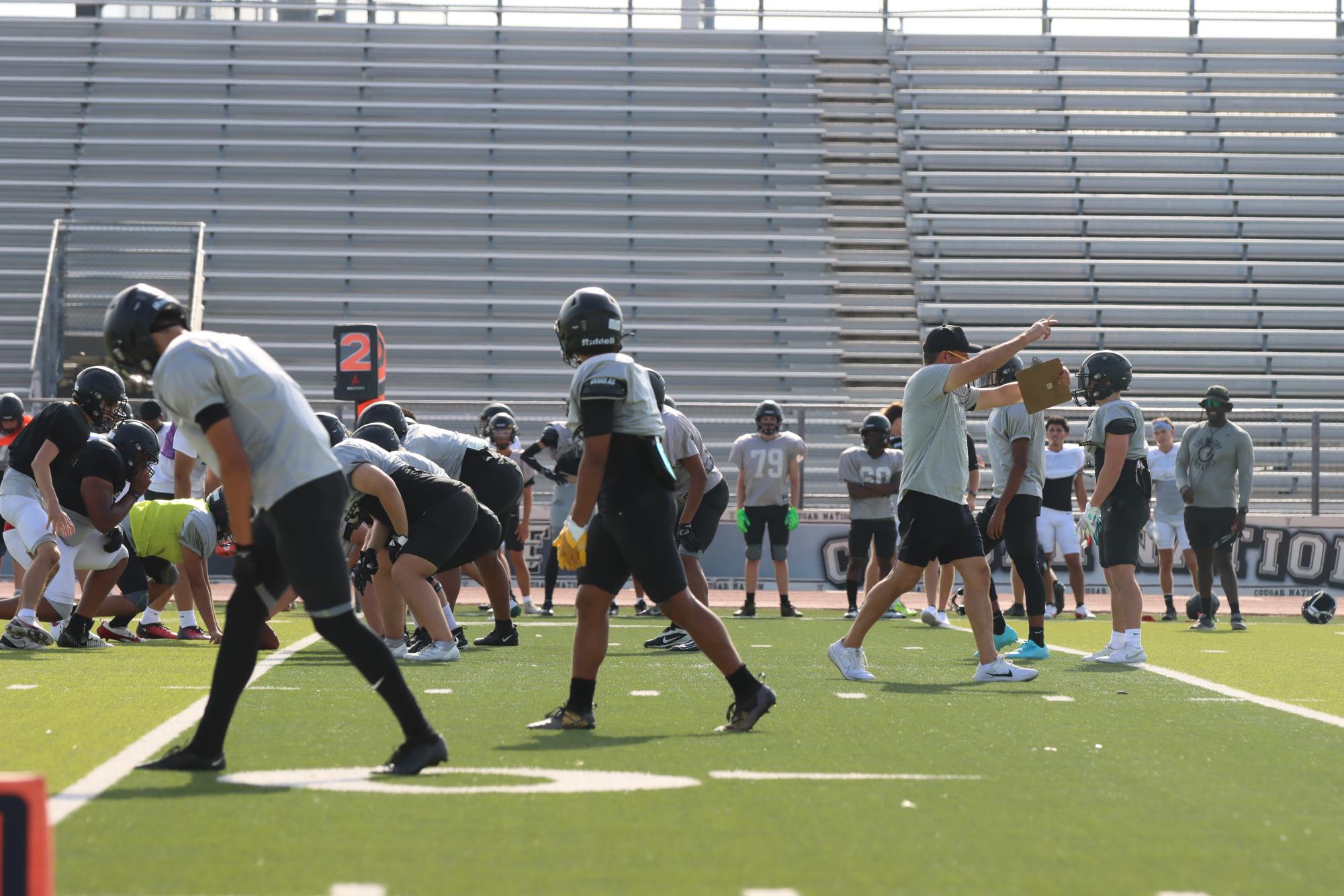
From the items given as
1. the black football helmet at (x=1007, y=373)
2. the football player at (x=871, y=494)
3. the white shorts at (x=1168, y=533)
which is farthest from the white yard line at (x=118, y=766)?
the white shorts at (x=1168, y=533)

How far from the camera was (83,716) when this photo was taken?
6008mm

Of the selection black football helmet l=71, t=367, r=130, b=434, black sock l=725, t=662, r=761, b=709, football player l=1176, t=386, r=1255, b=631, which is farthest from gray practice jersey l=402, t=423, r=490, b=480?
football player l=1176, t=386, r=1255, b=631

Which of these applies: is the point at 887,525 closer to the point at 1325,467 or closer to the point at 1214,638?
the point at 1214,638

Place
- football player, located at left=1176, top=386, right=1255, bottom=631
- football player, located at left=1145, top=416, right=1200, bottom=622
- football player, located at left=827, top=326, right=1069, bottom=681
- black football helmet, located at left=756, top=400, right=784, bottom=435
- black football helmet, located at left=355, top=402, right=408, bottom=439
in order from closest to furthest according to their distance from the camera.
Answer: football player, located at left=827, top=326, right=1069, bottom=681
black football helmet, located at left=355, top=402, right=408, bottom=439
football player, located at left=1176, top=386, right=1255, bottom=631
black football helmet, located at left=756, top=400, right=784, bottom=435
football player, located at left=1145, top=416, right=1200, bottom=622

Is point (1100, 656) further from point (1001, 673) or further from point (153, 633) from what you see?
point (153, 633)

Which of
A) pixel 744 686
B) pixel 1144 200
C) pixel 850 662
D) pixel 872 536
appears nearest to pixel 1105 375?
pixel 850 662

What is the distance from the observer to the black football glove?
31.2 feet

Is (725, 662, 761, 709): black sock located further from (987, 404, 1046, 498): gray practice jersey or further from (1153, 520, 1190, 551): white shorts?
(1153, 520, 1190, 551): white shorts

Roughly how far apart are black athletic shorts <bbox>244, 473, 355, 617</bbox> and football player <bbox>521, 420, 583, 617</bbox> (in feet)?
26.1

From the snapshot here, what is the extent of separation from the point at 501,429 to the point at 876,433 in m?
3.47

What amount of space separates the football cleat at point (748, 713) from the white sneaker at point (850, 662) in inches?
81.0

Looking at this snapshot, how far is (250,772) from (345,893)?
1662 mm

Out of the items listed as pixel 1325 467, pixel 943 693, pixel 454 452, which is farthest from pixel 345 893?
pixel 1325 467

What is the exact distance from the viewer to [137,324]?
4695mm
